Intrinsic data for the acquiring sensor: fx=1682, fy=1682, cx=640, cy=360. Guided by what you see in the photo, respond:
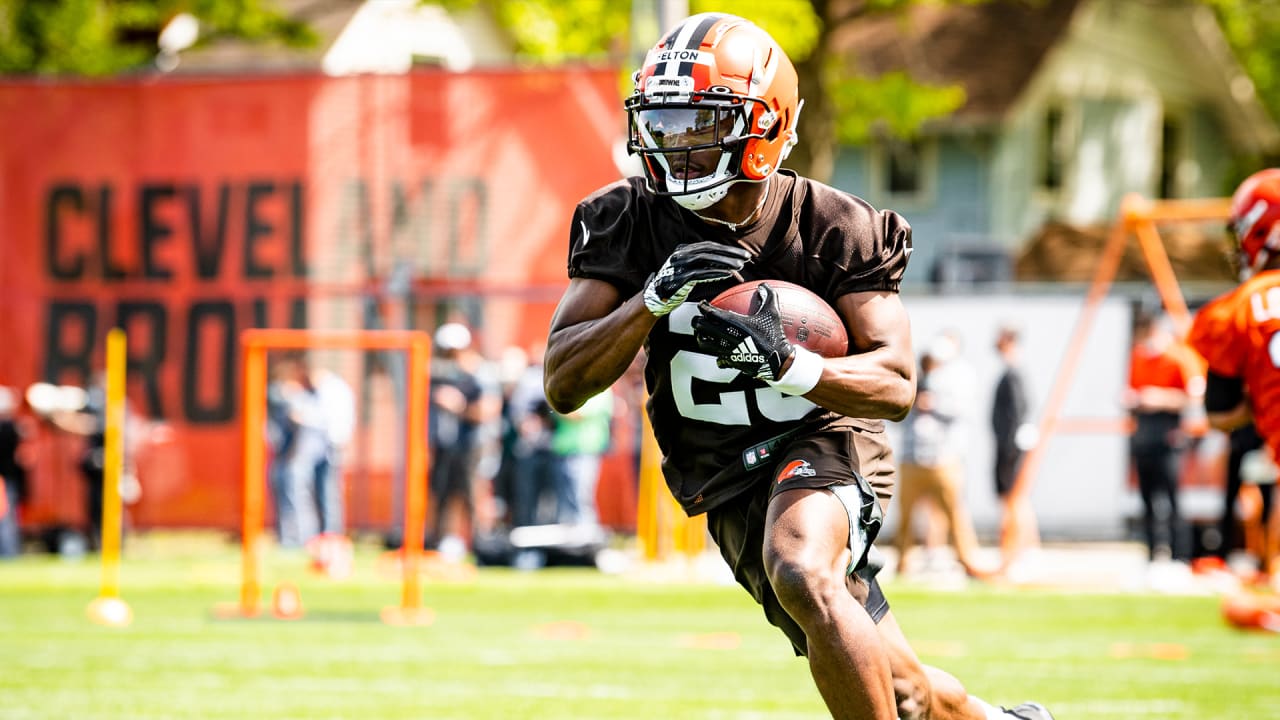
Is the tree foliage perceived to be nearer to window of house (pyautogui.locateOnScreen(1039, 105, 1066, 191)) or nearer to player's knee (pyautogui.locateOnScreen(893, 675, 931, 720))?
window of house (pyautogui.locateOnScreen(1039, 105, 1066, 191))

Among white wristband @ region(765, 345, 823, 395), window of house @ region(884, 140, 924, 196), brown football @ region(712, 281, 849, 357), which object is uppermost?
window of house @ region(884, 140, 924, 196)

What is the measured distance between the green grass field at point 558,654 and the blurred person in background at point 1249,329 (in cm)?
124

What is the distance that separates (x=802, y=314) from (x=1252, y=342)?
2.49 metres

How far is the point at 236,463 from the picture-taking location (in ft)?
47.9

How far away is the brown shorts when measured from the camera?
4320 mm

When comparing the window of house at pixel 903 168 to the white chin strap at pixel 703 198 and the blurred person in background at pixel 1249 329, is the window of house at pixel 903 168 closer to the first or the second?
the blurred person in background at pixel 1249 329

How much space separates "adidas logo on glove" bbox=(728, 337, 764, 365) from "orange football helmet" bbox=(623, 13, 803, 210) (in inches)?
18.3

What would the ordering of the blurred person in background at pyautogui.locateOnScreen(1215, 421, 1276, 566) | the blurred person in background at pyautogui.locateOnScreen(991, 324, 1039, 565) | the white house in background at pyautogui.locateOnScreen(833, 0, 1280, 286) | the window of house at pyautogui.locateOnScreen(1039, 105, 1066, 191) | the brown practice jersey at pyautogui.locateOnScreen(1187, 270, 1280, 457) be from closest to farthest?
the brown practice jersey at pyautogui.locateOnScreen(1187, 270, 1280, 457) < the blurred person in background at pyautogui.locateOnScreen(1215, 421, 1276, 566) < the blurred person in background at pyautogui.locateOnScreen(991, 324, 1039, 565) < the white house in background at pyautogui.locateOnScreen(833, 0, 1280, 286) < the window of house at pyautogui.locateOnScreen(1039, 105, 1066, 191)

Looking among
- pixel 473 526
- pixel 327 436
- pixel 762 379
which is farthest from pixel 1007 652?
pixel 327 436

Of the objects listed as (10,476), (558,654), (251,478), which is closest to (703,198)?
(558,654)

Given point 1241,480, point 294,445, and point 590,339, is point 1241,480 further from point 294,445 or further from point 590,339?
point 590,339

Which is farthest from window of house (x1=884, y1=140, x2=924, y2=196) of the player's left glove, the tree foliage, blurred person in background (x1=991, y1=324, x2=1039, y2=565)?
the player's left glove

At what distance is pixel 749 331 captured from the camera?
4.11m

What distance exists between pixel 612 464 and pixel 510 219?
2.30 metres
